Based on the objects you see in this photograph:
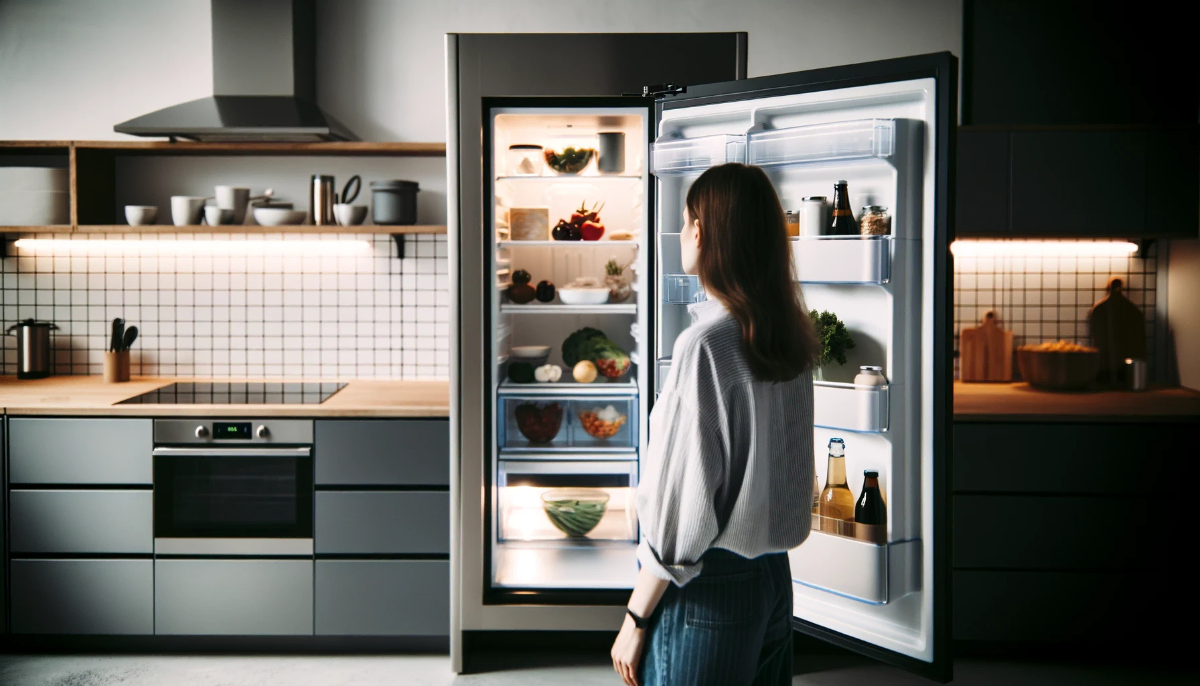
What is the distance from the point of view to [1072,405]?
2.88 meters

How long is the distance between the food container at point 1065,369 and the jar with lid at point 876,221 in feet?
5.12

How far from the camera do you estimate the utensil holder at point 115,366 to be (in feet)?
10.9

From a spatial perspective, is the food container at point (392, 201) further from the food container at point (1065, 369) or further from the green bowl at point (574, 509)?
the food container at point (1065, 369)

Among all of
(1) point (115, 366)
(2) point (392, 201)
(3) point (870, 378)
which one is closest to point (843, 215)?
(3) point (870, 378)

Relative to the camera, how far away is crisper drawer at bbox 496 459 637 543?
2779 mm

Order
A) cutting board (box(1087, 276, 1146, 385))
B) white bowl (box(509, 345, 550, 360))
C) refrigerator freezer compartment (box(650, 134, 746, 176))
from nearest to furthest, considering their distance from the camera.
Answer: refrigerator freezer compartment (box(650, 134, 746, 176))
white bowl (box(509, 345, 550, 360))
cutting board (box(1087, 276, 1146, 385))

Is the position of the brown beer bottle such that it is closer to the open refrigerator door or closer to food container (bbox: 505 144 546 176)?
the open refrigerator door

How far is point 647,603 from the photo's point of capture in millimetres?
1323

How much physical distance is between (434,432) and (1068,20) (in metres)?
2.67

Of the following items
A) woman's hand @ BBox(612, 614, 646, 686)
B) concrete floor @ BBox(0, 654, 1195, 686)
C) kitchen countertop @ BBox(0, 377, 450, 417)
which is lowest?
concrete floor @ BBox(0, 654, 1195, 686)

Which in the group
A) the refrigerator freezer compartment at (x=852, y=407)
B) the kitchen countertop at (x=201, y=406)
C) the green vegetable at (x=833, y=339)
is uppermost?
the green vegetable at (x=833, y=339)

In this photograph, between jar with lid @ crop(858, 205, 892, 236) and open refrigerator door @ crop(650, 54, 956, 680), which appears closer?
open refrigerator door @ crop(650, 54, 956, 680)

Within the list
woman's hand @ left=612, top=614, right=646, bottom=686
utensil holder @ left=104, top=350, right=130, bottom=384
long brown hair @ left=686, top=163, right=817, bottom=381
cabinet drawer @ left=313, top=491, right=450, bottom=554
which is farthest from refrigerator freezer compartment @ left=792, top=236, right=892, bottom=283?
utensil holder @ left=104, top=350, right=130, bottom=384

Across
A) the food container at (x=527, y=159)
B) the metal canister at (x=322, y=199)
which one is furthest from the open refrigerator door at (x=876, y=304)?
the metal canister at (x=322, y=199)
